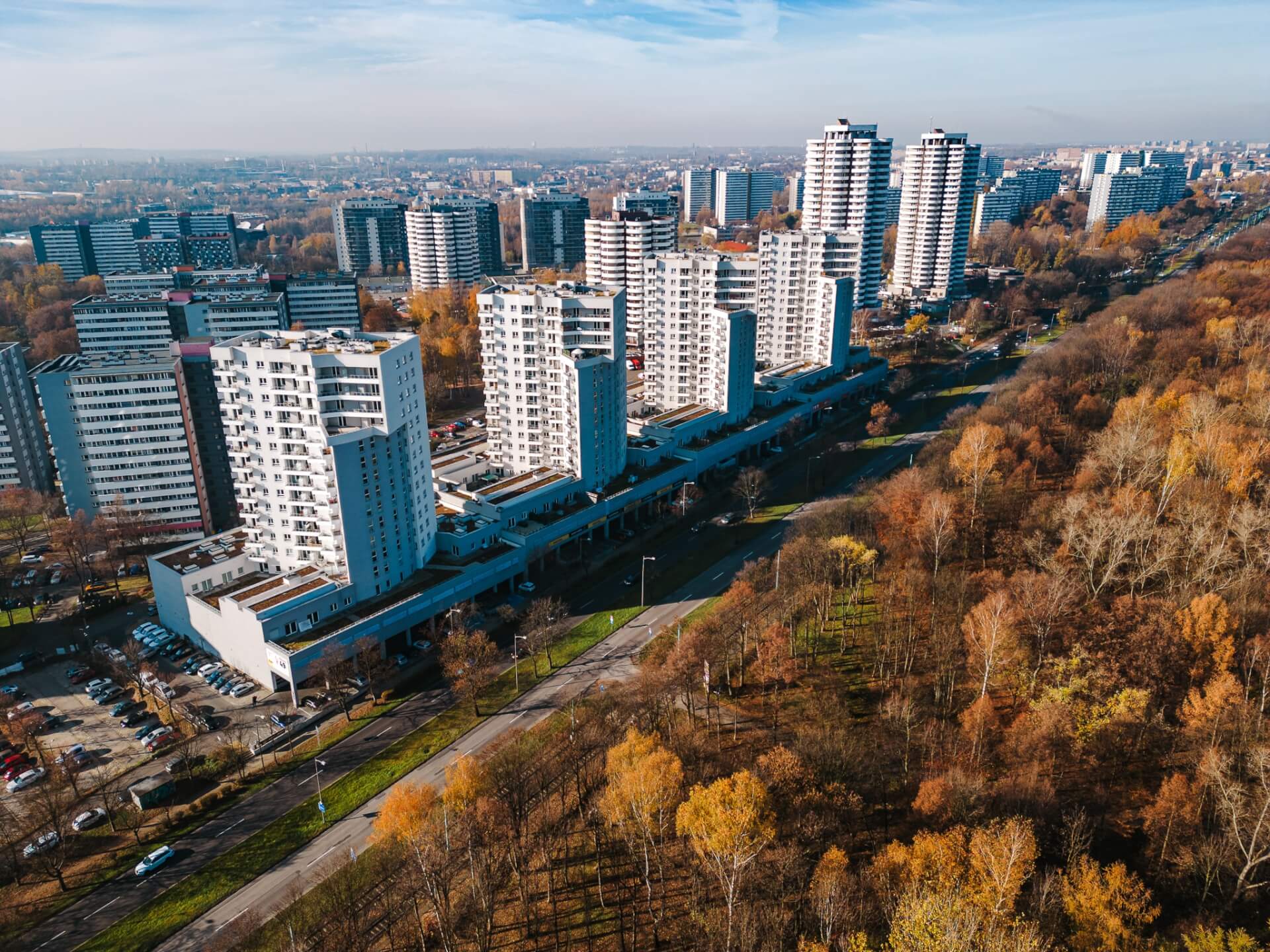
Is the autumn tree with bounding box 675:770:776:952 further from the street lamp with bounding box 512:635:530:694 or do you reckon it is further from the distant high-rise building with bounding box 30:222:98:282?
the distant high-rise building with bounding box 30:222:98:282

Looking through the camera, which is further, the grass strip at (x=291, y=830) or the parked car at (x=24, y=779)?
the parked car at (x=24, y=779)

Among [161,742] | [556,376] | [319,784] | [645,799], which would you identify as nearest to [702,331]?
[556,376]

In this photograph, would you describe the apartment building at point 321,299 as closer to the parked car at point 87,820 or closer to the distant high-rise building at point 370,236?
the distant high-rise building at point 370,236

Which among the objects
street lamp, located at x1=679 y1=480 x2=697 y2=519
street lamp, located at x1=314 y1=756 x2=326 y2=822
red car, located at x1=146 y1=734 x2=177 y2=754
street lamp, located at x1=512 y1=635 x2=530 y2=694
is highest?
street lamp, located at x1=679 y1=480 x2=697 y2=519

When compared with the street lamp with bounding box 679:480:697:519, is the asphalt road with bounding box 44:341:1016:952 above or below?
below

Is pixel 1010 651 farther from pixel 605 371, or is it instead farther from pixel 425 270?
pixel 425 270

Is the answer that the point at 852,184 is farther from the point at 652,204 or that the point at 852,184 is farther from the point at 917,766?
Answer: the point at 917,766

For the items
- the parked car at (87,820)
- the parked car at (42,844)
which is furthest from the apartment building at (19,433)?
the parked car at (42,844)

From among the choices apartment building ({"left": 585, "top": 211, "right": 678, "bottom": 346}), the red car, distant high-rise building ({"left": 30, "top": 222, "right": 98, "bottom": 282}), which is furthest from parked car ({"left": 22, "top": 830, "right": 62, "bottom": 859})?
distant high-rise building ({"left": 30, "top": 222, "right": 98, "bottom": 282})
